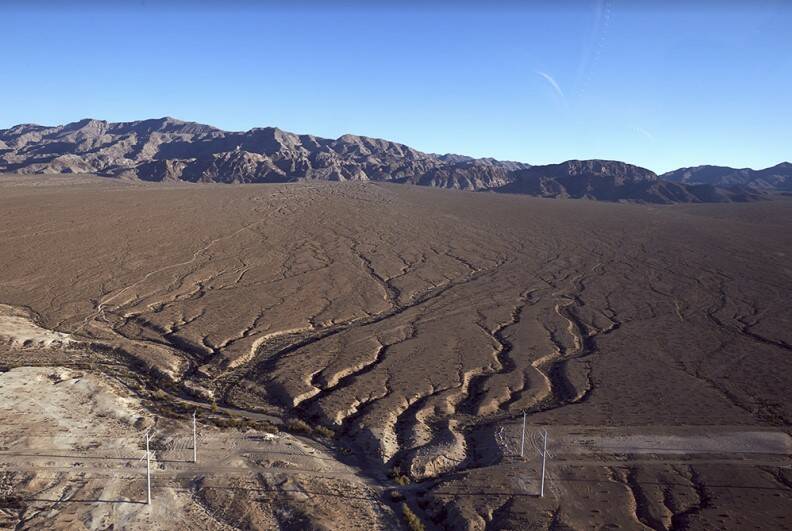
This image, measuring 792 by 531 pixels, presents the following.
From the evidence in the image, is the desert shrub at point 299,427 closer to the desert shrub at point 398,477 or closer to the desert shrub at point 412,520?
the desert shrub at point 398,477

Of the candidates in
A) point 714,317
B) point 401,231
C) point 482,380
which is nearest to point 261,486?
point 482,380

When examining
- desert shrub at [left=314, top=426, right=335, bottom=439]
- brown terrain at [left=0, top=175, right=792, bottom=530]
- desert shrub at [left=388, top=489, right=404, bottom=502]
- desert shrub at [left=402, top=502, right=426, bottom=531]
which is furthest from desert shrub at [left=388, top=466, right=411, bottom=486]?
desert shrub at [left=314, top=426, right=335, bottom=439]

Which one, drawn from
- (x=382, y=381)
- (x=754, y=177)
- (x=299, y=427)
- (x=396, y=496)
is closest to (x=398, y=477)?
(x=396, y=496)

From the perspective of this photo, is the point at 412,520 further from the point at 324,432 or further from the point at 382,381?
the point at 382,381

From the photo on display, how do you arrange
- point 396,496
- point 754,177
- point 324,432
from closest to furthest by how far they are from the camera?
point 396,496
point 324,432
point 754,177

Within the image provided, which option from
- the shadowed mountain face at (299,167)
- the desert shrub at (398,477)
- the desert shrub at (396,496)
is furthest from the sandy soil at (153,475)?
the shadowed mountain face at (299,167)

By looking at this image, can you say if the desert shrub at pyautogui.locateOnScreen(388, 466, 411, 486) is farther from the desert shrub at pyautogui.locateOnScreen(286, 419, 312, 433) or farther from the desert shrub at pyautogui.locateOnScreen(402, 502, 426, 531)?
the desert shrub at pyautogui.locateOnScreen(286, 419, 312, 433)

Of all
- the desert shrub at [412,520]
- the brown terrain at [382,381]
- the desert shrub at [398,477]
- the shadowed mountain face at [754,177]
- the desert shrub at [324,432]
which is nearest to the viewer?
the desert shrub at [412,520]
